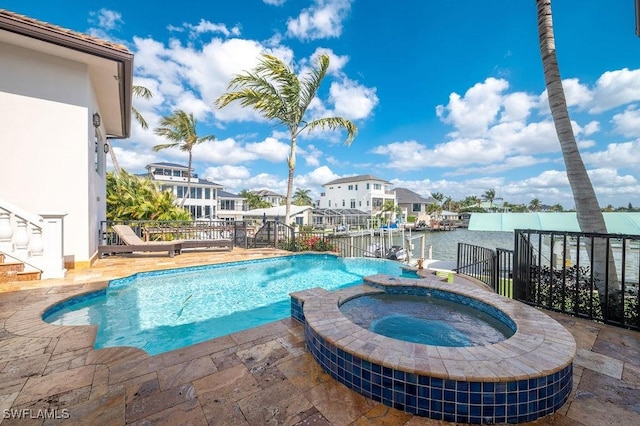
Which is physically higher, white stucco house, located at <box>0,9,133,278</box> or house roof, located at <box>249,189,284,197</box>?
house roof, located at <box>249,189,284,197</box>

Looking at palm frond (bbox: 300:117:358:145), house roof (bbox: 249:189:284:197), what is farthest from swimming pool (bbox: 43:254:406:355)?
house roof (bbox: 249:189:284:197)

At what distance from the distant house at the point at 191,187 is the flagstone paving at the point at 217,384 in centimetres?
2879

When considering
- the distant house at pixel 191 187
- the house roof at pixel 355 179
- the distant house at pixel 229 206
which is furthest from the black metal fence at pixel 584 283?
the house roof at pixel 355 179

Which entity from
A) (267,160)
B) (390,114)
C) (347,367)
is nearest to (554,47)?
(347,367)

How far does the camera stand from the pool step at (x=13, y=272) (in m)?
4.89

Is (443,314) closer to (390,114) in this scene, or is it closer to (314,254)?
(314,254)

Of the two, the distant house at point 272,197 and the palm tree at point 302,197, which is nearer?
the distant house at point 272,197

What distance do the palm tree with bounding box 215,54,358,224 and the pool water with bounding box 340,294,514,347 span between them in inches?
315

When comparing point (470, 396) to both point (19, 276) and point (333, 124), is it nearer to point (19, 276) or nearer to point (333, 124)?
point (19, 276)

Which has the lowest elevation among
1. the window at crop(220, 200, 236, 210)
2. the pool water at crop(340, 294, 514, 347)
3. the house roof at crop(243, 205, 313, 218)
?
the pool water at crop(340, 294, 514, 347)

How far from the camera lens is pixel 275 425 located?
1.69 metres

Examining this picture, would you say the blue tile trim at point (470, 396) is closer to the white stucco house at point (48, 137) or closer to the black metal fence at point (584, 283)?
the black metal fence at point (584, 283)

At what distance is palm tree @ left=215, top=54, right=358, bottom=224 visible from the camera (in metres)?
9.84

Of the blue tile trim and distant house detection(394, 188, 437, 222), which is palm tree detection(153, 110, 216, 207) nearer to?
the blue tile trim
